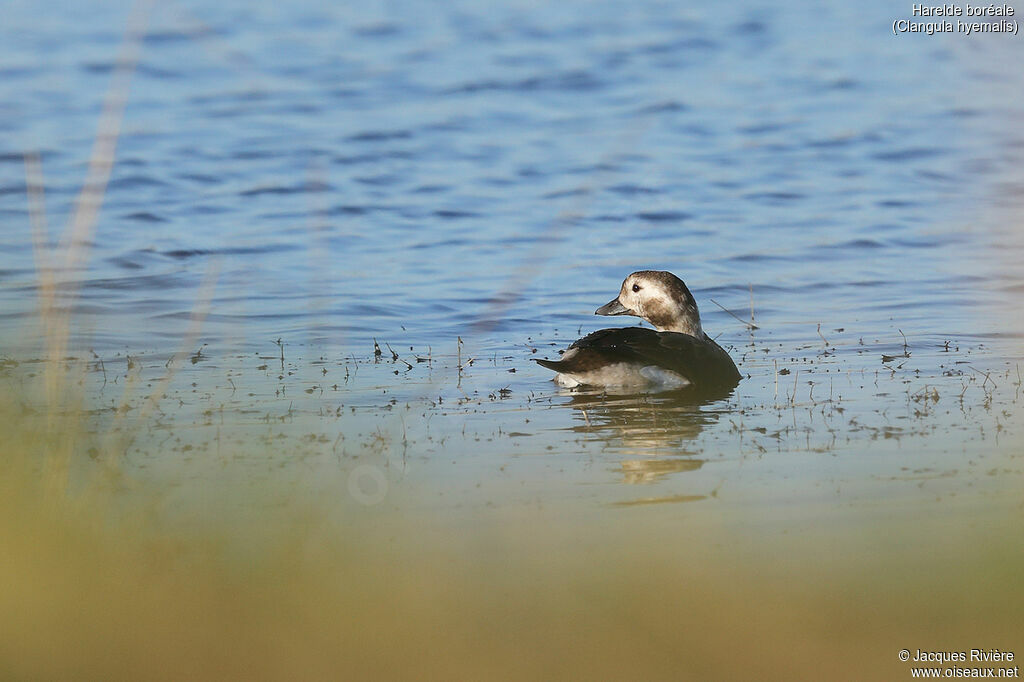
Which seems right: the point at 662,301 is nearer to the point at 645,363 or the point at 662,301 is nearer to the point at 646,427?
the point at 645,363

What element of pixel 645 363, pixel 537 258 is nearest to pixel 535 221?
pixel 645 363

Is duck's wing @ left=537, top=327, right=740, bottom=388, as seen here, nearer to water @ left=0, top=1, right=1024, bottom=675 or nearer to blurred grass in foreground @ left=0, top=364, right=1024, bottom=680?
water @ left=0, top=1, right=1024, bottom=675

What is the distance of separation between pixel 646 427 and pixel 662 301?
2.51 metres

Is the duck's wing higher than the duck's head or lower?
lower

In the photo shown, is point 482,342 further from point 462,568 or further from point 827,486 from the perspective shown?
point 462,568

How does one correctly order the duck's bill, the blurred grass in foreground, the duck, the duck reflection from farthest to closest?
the duck's bill < the duck < the duck reflection < the blurred grass in foreground

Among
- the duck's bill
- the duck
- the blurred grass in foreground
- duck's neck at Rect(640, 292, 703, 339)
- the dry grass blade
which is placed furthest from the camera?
the duck's bill

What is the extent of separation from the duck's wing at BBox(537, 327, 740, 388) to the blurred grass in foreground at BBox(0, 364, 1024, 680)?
3.51 meters

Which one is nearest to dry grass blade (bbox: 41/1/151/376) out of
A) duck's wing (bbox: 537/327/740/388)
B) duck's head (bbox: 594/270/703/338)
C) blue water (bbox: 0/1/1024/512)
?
blue water (bbox: 0/1/1024/512)

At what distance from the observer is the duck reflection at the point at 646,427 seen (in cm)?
639

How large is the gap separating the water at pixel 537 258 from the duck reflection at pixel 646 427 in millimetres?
36

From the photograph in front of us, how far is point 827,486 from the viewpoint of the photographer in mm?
5891

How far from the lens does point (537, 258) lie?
5.32m

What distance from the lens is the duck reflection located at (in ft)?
21.0
